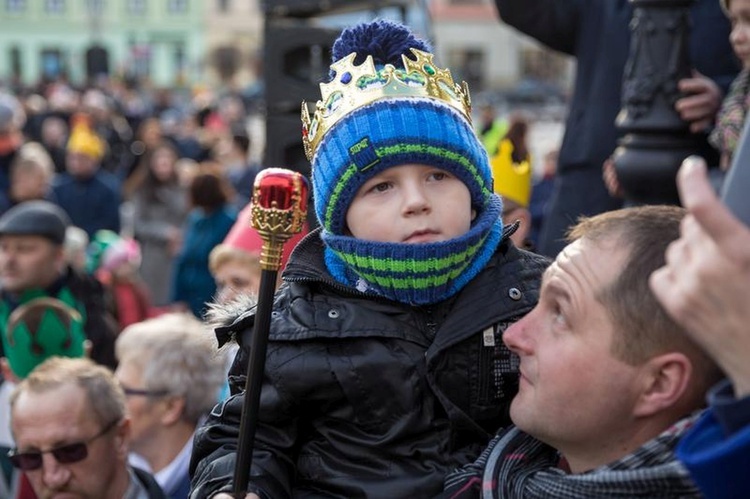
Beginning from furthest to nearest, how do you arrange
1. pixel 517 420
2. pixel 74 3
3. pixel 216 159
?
pixel 74 3 → pixel 216 159 → pixel 517 420

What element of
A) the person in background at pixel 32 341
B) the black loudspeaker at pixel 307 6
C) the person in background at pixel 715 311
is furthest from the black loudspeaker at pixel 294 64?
the person in background at pixel 715 311

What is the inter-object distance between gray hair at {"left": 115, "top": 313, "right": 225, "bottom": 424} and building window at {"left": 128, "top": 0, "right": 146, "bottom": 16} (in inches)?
2958

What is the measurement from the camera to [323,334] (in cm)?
251

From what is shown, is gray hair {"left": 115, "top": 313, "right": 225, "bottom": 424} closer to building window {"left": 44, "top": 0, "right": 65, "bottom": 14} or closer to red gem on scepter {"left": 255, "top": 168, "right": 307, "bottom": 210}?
red gem on scepter {"left": 255, "top": 168, "right": 307, "bottom": 210}

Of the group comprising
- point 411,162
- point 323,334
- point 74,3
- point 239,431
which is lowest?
point 74,3

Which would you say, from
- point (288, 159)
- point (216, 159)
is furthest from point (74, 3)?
point (288, 159)

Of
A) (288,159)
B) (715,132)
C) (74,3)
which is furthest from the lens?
(74,3)

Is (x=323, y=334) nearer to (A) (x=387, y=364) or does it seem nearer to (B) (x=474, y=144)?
(A) (x=387, y=364)

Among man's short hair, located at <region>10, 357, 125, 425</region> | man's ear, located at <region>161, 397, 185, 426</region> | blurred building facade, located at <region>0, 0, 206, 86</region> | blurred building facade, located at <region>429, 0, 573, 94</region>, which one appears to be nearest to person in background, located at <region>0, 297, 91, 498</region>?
man's ear, located at <region>161, 397, 185, 426</region>

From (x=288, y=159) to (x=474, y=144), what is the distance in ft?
12.6

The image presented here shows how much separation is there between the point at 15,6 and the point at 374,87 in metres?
82.0

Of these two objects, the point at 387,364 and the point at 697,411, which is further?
the point at 387,364

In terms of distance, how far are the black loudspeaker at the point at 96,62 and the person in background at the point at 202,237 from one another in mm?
34858

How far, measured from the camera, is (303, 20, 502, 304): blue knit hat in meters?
2.53
